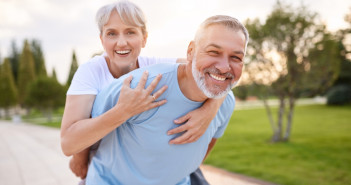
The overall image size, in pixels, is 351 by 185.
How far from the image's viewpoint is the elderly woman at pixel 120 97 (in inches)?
53.7

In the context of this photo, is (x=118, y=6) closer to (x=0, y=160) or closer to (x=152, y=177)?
(x=152, y=177)

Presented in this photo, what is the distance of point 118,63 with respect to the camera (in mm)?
1935

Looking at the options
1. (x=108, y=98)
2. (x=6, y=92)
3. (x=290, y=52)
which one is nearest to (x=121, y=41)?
(x=108, y=98)

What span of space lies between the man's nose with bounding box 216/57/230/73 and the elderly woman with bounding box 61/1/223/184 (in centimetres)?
29

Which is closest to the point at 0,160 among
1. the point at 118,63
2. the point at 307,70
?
the point at 118,63

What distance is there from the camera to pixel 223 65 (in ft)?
4.36

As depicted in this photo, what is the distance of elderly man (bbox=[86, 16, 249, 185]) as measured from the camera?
53.0 inches

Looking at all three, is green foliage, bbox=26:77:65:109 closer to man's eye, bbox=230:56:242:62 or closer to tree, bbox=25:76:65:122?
tree, bbox=25:76:65:122

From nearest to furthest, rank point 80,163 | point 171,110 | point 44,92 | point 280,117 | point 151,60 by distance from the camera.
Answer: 1. point 171,110
2. point 80,163
3. point 151,60
4. point 280,117
5. point 44,92

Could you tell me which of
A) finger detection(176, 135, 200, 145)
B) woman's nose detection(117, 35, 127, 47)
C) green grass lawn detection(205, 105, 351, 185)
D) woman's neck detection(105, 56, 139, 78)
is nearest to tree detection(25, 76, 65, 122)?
green grass lawn detection(205, 105, 351, 185)

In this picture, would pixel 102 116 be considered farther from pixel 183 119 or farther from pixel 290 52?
pixel 290 52

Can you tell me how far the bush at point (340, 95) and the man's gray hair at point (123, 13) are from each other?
105 ft

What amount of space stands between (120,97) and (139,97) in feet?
0.30

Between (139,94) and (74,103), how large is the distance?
0.38 meters
